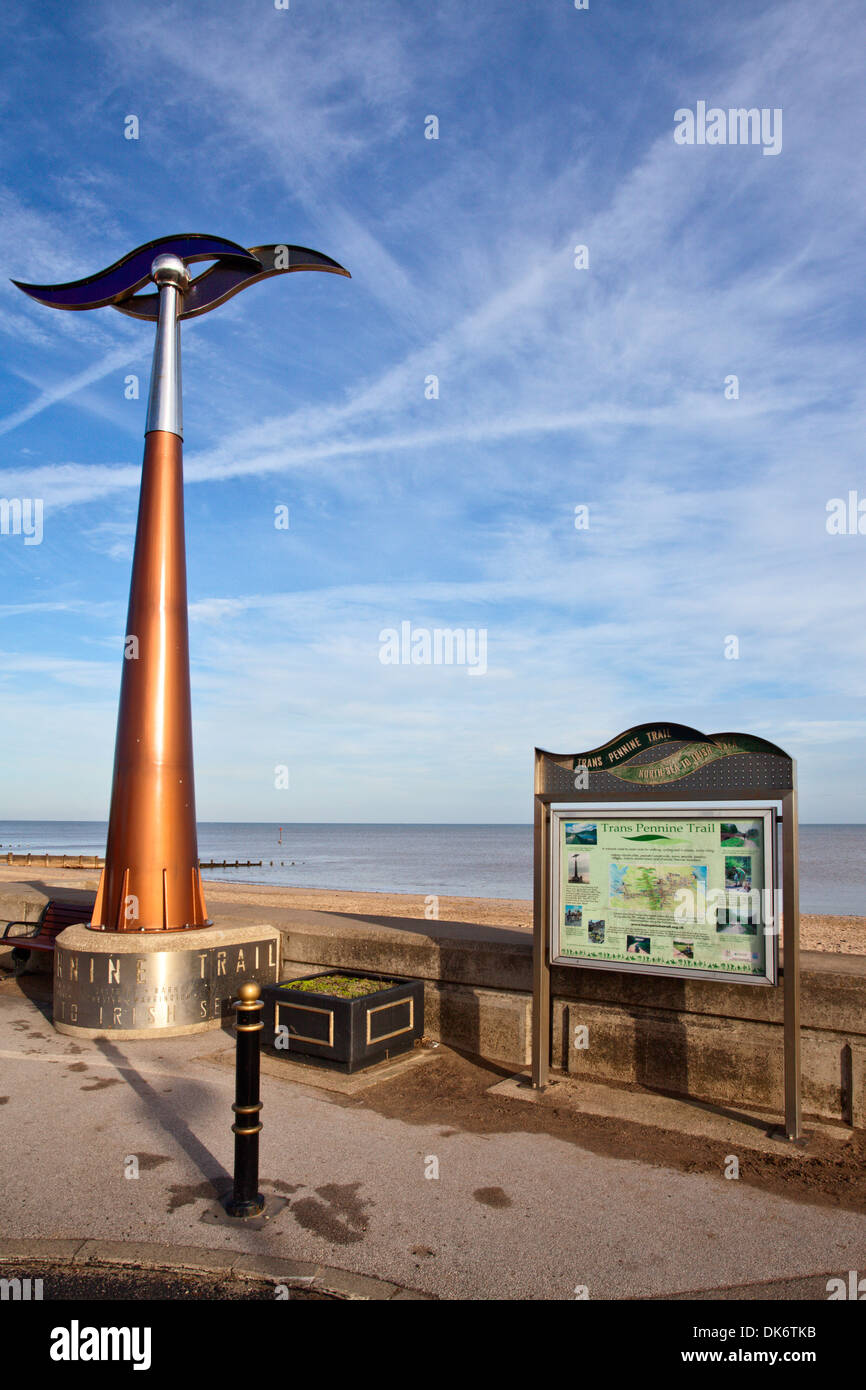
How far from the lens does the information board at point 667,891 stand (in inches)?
236

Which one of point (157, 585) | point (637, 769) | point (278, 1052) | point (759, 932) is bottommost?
point (278, 1052)

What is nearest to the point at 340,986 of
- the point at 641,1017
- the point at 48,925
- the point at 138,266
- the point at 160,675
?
the point at 641,1017

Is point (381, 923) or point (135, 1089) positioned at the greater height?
point (381, 923)

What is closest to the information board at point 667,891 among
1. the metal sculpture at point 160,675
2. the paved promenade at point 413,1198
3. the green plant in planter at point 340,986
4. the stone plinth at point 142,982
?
the paved promenade at point 413,1198

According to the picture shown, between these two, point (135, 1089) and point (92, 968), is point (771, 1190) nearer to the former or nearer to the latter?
point (135, 1089)

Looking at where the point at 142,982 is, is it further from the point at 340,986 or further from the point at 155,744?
the point at 155,744

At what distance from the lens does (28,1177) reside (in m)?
5.04

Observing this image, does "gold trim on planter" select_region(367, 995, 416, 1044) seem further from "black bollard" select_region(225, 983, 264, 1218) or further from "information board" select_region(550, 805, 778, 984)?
"black bollard" select_region(225, 983, 264, 1218)

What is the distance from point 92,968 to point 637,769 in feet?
18.1

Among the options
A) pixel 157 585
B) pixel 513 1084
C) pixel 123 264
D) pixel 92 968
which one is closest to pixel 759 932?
pixel 513 1084

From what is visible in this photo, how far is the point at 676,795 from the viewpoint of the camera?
254 inches

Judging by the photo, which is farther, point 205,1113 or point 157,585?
point 157,585

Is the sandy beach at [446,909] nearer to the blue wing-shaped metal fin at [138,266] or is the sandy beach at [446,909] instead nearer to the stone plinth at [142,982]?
the stone plinth at [142,982]
